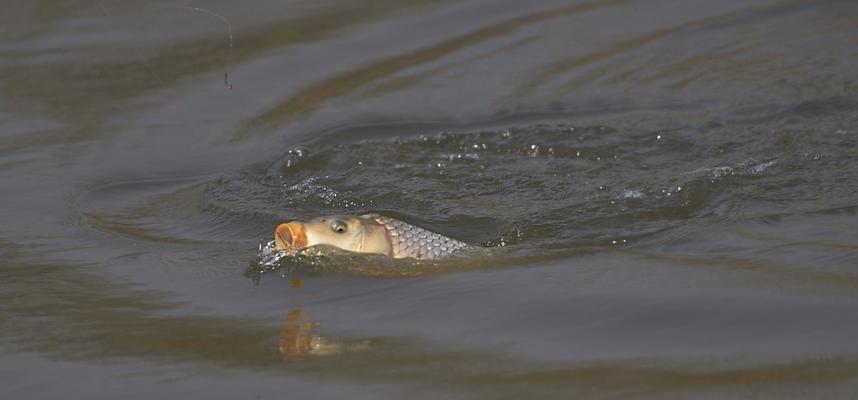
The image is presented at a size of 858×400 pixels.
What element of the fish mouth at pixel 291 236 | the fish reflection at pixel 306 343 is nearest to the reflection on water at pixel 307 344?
the fish reflection at pixel 306 343

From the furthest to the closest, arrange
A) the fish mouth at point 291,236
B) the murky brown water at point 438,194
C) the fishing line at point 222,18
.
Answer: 1. the fishing line at point 222,18
2. the fish mouth at point 291,236
3. the murky brown water at point 438,194

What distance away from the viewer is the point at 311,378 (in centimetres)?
319

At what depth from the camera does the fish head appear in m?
4.16

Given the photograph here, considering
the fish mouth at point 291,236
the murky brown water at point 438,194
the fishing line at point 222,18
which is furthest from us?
the fishing line at point 222,18

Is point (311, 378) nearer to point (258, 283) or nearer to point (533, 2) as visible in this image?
point (258, 283)

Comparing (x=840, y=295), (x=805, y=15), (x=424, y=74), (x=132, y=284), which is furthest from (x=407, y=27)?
(x=840, y=295)

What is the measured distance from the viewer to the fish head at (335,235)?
416 cm

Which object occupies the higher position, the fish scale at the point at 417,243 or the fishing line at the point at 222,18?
the fishing line at the point at 222,18

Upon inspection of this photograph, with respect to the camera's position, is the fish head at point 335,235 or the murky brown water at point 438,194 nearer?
the murky brown water at point 438,194

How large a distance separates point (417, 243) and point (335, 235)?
0.24m

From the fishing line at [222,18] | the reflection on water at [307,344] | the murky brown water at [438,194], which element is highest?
the fishing line at [222,18]

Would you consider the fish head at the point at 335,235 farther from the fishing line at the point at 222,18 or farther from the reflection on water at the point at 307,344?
the fishing line at the point at 222,18

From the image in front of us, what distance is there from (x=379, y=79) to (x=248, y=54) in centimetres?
84

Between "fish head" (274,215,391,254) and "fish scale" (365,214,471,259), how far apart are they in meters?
0.03
